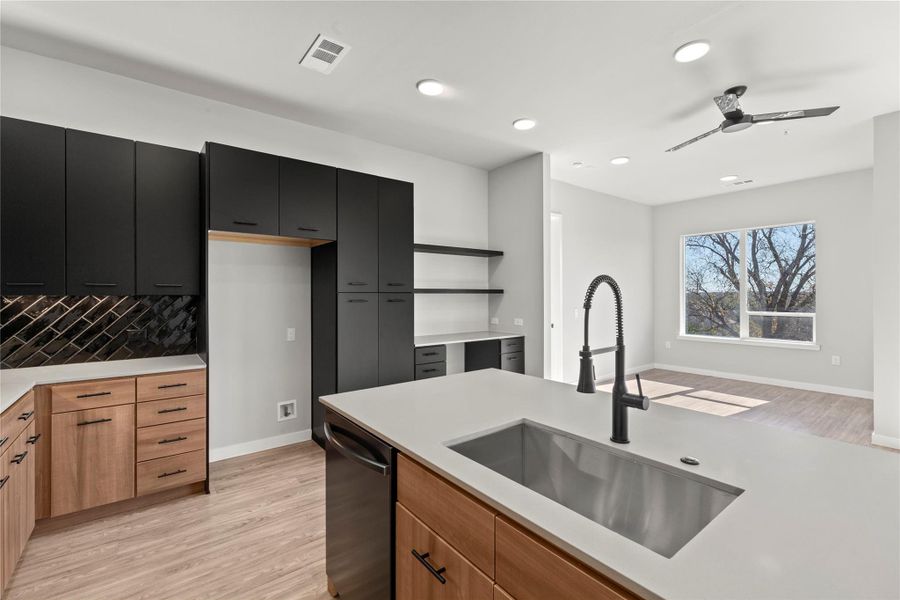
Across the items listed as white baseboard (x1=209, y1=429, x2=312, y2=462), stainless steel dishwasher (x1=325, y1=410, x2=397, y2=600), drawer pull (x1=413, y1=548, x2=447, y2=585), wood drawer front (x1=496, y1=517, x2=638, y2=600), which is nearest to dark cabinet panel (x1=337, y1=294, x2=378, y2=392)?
white baseboard (x1=209, y1=429, x2=312, y2=462)

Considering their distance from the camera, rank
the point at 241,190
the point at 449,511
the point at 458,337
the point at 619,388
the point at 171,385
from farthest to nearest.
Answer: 1. the point at 458,337
2. the point at 241,190
3. the point at 171,385
4. the point at 619,388
5. the point at 449,511

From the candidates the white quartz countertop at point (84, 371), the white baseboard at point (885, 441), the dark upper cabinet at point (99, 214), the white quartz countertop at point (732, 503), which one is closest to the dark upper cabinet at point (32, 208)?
the dark upper cabinet at point (99, 214)

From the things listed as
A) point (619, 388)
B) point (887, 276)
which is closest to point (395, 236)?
point (619, 388)

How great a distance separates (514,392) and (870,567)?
4.01 feet

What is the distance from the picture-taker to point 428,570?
44.4 inches

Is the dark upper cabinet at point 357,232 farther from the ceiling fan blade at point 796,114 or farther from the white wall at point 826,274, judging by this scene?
the white wall at point 826,274

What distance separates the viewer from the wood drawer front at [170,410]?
2615 millimetres

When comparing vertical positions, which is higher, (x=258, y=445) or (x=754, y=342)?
(x=754, y=342)

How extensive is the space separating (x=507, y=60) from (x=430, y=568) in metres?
2.85

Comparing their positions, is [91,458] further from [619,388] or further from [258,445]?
[619,388]

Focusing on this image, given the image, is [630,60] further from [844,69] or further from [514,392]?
[514,392]

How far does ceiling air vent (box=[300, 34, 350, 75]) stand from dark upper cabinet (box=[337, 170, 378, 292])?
0.85 m

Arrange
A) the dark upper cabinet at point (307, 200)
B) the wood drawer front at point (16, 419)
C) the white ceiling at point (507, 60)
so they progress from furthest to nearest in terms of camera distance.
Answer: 1. the dark upper cabinet at point (307, 200)
2. the white ceiling at point (507, 60)
3. the wood drawer front at point (16, 419)

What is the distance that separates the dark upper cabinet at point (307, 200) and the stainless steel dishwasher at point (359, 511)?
196 cm
